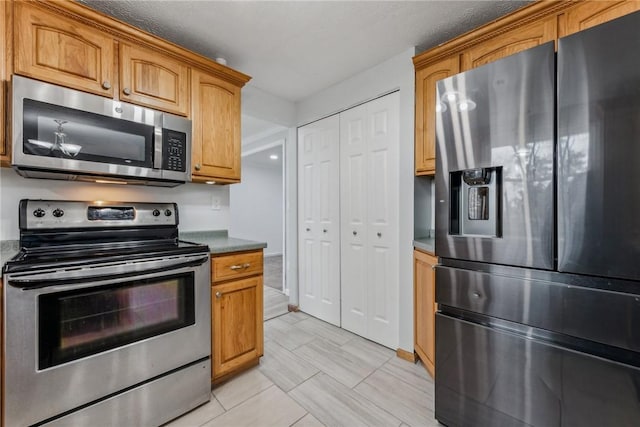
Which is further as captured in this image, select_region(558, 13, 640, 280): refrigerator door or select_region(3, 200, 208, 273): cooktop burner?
select_region(3, 200, 208, 273): cooktop burner

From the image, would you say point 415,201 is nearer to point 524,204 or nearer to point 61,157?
point 524,204

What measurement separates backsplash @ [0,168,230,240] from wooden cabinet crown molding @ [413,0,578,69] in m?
1.96

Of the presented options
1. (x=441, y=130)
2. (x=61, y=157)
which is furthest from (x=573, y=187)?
(x=61, y=157)

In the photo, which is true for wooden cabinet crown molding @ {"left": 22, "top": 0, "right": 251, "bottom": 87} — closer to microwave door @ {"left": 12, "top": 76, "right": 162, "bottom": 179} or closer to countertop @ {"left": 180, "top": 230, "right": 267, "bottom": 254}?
microwave door @ {"left": 12, "top": 76, "right": 162, "bottom": 179}

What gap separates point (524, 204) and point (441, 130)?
0.53 m

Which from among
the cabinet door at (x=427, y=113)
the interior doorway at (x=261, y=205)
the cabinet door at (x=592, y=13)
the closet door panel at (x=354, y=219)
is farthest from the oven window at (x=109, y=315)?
the interior doorway at (x=261, y=205)

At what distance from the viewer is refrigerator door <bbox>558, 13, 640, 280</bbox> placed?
36.9 inches

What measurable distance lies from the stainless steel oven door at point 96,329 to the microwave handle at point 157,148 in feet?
2.13

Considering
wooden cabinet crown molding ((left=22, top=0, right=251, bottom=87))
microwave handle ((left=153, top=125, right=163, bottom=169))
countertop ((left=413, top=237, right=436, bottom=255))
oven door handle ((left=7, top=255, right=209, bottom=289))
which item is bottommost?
oven door handle ((left=7, top=255, right=209, bottom=289))

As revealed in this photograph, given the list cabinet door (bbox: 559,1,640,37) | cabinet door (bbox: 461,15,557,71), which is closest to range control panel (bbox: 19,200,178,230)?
cabinet door (bbox: 461,15,557,71)

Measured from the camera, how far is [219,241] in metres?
2.08

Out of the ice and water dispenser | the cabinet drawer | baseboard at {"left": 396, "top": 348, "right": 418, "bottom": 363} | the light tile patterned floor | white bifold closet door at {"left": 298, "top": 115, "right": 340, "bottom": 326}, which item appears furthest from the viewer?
white bifold closet door at {"left": 298, "top": 115, "right": 340, "bottom": 326}

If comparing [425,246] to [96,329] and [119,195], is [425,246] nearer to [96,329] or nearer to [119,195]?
[96,329]

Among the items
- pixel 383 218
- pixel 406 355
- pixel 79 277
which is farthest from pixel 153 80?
pixel 406 355
